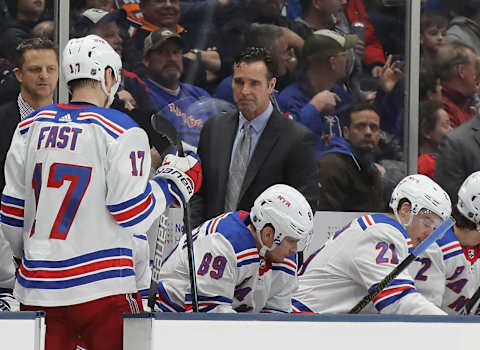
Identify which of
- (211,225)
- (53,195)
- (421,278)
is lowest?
(421,278)

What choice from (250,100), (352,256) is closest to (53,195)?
(352,256)

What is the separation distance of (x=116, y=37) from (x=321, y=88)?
118 centimetres

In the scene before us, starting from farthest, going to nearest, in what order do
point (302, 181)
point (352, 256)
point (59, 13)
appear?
point (302, 181) < point (59, 13) < point (352, 256)

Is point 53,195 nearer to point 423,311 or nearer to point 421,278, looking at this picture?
point 423,311

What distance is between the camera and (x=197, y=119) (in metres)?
5.66

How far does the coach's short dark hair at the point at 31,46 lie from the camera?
524cm

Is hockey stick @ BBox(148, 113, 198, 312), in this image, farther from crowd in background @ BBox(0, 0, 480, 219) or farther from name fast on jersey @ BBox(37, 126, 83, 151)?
crowd in background @ BBox(0, 0, 480, 219)

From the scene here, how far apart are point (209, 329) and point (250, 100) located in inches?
116

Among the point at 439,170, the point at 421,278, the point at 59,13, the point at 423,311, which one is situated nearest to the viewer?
the point at 423,311

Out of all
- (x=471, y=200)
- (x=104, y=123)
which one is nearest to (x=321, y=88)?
(x=471, y=200)

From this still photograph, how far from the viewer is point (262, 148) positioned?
5.67m

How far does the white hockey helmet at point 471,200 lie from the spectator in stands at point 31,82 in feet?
6.86

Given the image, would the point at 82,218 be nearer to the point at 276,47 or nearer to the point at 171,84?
the point at 171,84

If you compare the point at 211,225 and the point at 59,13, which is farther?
the point at 59,13
